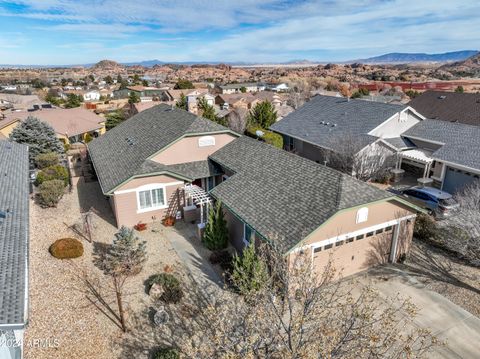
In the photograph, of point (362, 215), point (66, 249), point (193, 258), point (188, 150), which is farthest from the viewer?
point (188, 150)

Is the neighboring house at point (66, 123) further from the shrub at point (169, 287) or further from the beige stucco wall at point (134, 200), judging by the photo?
the shrub at point (169, 287)

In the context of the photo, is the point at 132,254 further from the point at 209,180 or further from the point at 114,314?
the point at 209,180

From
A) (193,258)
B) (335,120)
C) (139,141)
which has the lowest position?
(193,258)

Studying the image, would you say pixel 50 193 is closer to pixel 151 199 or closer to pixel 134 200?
pixel 134 200

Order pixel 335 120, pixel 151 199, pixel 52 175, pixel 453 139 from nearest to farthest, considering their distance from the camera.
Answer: pixel 151 199 < pixel 52 175 < pixel 453 139 < pixel 335 120

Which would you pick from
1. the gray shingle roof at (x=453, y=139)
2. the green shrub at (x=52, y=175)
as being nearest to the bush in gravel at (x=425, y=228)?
the gray shingle roof at (x=453, y=139)

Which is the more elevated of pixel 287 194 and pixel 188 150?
pixel 188 150

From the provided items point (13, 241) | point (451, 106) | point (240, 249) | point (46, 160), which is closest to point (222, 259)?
point (240, 249)

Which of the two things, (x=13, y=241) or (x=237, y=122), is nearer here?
(x=13, y=241)
